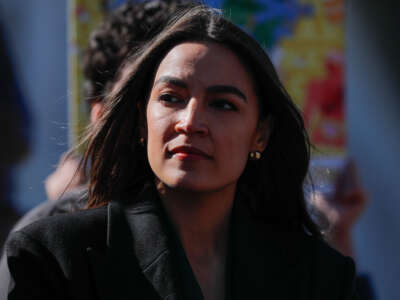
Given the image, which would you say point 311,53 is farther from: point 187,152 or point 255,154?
point 187,152

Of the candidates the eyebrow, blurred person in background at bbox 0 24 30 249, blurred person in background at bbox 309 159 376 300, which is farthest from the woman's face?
blurred person in background at bbox 0 24 30 249

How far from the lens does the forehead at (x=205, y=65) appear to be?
6.65 ft

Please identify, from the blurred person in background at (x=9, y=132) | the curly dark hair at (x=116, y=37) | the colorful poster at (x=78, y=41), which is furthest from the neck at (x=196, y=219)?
the blurred person in background at (x=9, y=132)

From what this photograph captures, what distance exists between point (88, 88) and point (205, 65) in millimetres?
1289

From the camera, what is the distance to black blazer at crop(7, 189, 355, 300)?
6.07ft

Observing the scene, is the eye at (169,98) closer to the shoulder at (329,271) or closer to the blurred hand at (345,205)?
the shoulder at (329,271)

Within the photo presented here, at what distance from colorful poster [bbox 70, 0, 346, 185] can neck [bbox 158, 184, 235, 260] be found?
174 centimetres

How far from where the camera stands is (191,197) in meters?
2.11

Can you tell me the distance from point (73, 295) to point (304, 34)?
8.51ft

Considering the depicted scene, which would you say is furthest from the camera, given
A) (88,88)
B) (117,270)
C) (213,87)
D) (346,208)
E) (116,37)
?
(346,208)

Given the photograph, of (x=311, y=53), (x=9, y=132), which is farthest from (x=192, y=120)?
(x=311, y=53)

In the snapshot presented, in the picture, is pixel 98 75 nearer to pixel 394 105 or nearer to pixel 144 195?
pixel 144 195

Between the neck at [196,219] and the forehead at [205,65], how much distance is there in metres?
0.36

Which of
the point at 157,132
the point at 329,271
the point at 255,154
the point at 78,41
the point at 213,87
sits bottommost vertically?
the point at 329,271
